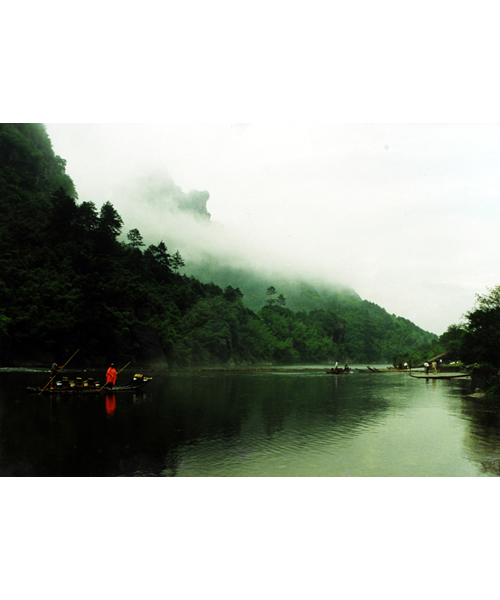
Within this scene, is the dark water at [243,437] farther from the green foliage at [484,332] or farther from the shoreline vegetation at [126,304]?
the shoreline vegetation at [126,304]

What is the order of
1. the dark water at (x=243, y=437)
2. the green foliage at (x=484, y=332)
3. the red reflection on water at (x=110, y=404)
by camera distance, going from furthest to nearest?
the green foliage at (x=484, y=332) → the red reflection on water at (x=110, y=404) → the dark water at (x=243, y=437)

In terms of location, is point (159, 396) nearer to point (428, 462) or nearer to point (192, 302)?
point (428, 462)

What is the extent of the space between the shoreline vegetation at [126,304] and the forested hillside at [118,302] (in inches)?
3.6

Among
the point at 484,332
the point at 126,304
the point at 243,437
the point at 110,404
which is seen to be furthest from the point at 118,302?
the point at 243,437

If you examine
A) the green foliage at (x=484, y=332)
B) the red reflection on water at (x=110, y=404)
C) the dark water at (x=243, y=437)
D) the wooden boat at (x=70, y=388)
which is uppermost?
the green foliage at (x=484, y=332)

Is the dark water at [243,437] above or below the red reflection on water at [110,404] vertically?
above

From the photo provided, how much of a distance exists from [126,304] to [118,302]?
806 millimetres

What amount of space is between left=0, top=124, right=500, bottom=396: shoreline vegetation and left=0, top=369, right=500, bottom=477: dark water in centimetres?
1562

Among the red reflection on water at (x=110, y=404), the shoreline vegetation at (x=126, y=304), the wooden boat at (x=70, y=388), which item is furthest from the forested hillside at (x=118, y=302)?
the red reflection on water at (x=110, y=404)

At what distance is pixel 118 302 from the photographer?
3391 cm

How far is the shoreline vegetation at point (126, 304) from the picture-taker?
30328mm

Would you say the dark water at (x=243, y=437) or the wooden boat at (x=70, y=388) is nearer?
the dark water at (x=243, y=437)

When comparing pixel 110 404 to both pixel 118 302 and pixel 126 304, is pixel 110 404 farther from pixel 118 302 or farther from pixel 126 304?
pixel 126 304

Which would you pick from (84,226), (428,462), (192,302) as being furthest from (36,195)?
(428,462)
